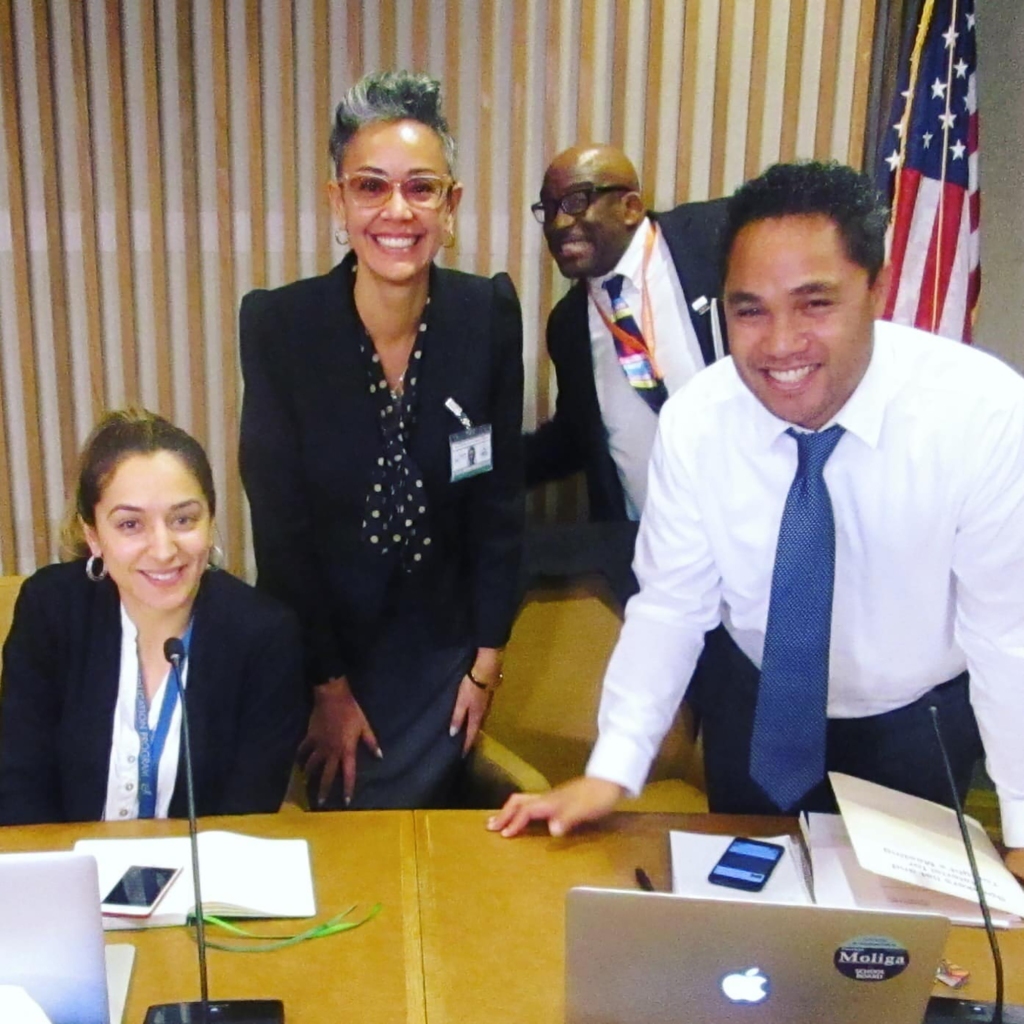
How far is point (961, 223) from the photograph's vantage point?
294 cm

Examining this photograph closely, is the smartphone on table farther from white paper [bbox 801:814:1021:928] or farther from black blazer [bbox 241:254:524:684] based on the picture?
black blazer [bbox 241:254:524:684]

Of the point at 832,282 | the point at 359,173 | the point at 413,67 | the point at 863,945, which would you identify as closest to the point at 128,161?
the point at 413,67

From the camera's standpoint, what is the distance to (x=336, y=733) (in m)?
2.28

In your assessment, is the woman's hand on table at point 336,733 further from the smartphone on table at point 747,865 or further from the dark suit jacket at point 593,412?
the smartphone on table at point 747,865

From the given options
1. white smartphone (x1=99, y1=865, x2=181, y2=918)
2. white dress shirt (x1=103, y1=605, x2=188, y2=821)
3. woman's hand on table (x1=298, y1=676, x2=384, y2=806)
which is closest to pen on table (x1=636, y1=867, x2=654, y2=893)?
white smartphone (x1=99, y1=865, x2=181, y2=918)

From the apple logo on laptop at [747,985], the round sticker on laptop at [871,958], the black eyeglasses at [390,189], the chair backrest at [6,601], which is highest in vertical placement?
the black eyeglasses at [390,189]

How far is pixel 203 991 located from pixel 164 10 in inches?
94.0

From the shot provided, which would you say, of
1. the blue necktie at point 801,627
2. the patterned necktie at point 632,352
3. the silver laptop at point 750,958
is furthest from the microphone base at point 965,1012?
the patterned necktie at point 632,352

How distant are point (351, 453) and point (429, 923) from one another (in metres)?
0.93

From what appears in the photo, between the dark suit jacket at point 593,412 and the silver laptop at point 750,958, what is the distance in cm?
157

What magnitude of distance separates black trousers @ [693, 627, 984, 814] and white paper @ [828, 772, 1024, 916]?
166mm

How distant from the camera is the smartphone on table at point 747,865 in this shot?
1453 mm

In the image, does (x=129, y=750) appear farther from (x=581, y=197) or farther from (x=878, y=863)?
(x=581, y=197)

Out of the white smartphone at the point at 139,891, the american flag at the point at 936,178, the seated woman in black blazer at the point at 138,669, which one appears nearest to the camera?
the white smartphone at the point at 139,891
